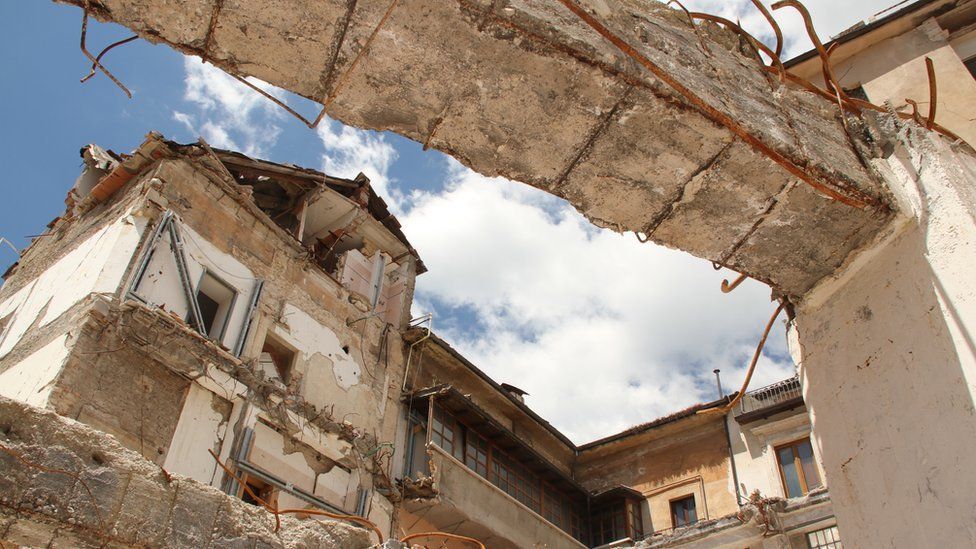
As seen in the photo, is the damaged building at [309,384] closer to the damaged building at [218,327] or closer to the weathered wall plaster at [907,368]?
the damaged building at [218,327]

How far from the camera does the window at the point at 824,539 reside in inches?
621

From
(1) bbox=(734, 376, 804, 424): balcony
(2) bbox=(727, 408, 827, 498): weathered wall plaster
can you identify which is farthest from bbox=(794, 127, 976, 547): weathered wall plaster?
(1) bbox=(734, 376, 804, 424): balcony

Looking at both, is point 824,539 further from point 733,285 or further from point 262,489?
point 733,285

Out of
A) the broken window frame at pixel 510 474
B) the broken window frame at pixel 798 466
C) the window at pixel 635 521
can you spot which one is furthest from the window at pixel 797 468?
the broken window frame at pixel 510 474

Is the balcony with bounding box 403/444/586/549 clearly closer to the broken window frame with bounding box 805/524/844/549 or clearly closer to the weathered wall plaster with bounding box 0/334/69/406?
the broken window frame with bounding box 805/524/844/549

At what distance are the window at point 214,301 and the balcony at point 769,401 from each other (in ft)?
40.9

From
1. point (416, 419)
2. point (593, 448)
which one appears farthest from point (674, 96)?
point (593, 448)

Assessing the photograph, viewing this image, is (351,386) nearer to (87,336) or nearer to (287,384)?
(287,384)

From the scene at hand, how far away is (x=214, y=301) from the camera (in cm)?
1398

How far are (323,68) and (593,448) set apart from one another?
65.6 ft

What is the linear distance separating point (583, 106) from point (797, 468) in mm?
17046

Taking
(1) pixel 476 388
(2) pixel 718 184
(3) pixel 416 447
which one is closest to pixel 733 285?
(2) pixel 718 184

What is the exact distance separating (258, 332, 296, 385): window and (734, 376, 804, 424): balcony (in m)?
11.1

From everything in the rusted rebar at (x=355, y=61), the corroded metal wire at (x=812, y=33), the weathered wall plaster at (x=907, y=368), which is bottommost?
the weathered wall plaster at (x=907, y=368)
